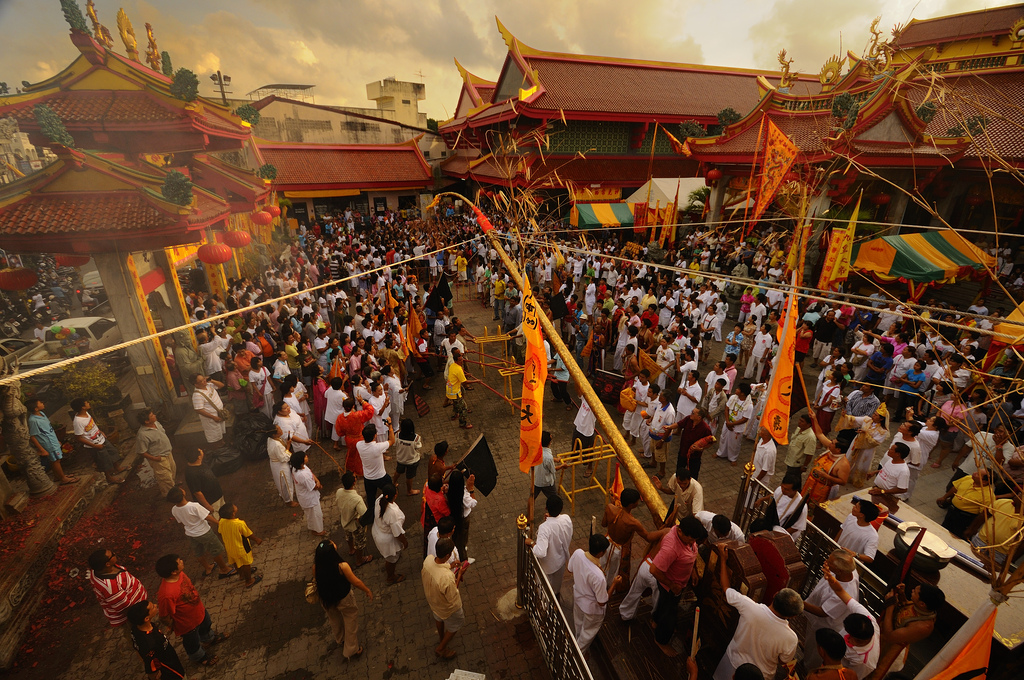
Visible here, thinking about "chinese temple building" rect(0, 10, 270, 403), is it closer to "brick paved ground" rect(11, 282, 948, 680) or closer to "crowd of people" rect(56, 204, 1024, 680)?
"crowd of people" rect(56, 204, 1024, 680)

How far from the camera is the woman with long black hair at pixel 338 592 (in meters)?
4.82

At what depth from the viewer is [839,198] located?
1567 centimetres

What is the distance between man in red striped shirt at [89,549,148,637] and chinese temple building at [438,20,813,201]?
64.1 feet

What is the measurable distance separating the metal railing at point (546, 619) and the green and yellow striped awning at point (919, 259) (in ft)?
45.1

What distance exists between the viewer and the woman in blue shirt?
721 cm

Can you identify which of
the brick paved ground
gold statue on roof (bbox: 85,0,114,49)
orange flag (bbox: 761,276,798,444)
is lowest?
the brick paved ground

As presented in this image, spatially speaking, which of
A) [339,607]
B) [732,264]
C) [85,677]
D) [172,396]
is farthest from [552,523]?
[732,264]

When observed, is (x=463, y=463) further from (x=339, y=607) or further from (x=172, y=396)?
(x=172, y=396)

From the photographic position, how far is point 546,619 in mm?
4750

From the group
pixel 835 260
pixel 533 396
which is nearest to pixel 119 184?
pixel 533 396

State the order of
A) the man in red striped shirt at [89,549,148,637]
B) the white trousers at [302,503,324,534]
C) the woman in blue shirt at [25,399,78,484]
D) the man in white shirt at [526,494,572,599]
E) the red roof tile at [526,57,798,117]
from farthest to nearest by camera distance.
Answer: the red roof tile at [526,57,798,117]
the woman in blue shirt at [25,399,78,484]
the white trousers at [302,503,324,534]
the man in white shirt at [526,494,572,599]
the man in red striped shirt at [89,549,148,637]

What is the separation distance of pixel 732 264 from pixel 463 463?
16204 millimetres

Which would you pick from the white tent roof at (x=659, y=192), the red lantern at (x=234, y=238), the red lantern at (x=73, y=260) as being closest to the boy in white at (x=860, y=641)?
the red lantern at (x=73, y=260)

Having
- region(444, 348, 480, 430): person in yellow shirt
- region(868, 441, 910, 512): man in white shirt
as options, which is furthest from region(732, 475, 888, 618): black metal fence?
region(444, 348, 480, 430): person in yellow shirt
